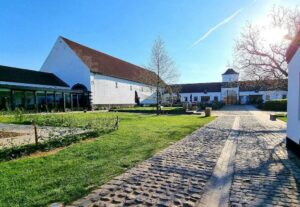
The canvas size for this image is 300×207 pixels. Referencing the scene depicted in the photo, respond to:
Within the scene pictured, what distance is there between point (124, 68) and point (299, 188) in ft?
144

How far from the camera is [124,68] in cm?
4681

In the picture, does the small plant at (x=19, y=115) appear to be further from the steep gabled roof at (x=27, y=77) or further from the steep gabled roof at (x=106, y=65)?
the steep gabled roof at (x=106, y=65)

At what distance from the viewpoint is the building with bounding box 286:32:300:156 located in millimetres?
6848

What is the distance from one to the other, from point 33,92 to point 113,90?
14856 mm

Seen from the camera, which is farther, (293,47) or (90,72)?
(90,72)

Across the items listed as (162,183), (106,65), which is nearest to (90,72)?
(106,65)

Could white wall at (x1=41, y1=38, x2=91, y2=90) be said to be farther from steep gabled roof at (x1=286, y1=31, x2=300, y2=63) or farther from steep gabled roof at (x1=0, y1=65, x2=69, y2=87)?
steep gabled roof at (x1=286, y1=31, x2=300, y2=63)

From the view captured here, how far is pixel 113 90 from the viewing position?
39062 millimetres

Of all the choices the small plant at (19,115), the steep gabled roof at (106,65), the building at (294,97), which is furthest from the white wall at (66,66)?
the building at (294,97)

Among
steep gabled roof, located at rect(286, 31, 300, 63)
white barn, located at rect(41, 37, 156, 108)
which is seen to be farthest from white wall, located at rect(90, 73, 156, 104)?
steep gabled roof, located at rect(286, 31, 300, 63)

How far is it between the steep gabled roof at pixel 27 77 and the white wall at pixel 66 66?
3.96 feet

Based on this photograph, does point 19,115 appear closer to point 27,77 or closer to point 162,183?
point 162,183

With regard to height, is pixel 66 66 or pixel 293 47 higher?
pixel 66 66

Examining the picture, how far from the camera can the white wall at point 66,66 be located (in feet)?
108
